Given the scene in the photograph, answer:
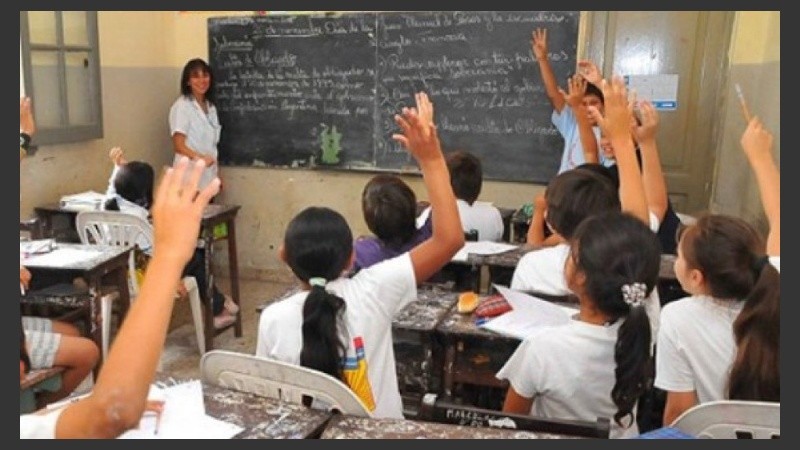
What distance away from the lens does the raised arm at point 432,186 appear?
4.49ft

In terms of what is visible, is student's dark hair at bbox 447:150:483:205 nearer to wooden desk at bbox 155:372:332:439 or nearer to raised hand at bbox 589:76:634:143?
raised hand at bbox 589:76:634:143

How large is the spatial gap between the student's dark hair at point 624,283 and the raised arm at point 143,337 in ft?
2.45

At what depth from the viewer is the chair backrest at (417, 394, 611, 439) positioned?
3.44 feet

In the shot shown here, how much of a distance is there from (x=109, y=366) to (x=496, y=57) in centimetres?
325

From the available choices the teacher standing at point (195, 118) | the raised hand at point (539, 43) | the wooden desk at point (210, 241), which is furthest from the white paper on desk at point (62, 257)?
the raised hand at point (539, 43)

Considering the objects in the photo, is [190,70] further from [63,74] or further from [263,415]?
[263,415]

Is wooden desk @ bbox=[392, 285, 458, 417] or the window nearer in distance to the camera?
wooden desk @ bbox=[392, 285, 458, 417]

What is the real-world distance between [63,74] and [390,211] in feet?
7.15

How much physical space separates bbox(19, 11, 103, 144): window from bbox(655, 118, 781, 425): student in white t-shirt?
2.86 m

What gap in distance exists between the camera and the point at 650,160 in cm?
199

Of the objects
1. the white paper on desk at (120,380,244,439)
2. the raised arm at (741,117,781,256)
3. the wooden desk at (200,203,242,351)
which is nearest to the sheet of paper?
the raised arm at (741,117,781,256)

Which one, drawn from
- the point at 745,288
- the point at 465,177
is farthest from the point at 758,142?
the point at 465,177

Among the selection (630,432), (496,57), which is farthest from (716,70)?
(630,432)

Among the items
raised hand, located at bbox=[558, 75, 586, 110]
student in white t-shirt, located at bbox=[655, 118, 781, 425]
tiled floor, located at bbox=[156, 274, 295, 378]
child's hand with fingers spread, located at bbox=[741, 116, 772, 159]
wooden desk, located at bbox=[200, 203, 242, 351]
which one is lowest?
tiled floor, located at bbox=[156, 274, 295, 378]
